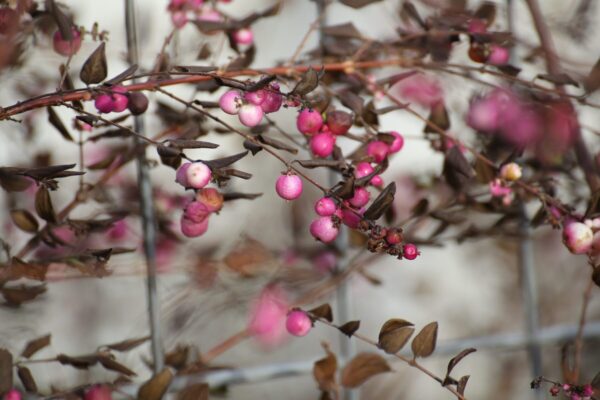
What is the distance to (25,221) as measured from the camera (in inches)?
28.0

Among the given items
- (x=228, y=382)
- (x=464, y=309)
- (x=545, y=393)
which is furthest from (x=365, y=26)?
(x=228, y=382)

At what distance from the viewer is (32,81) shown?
0.97 meters

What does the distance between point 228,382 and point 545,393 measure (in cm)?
49

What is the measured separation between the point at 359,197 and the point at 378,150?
0.10 m

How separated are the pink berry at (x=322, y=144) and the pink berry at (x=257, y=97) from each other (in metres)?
0.09

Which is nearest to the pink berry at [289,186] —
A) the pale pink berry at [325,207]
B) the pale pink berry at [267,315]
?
the pale pink berry at [325,207]

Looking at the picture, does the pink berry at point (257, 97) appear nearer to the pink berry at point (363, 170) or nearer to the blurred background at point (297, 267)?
the pink berry at point (363, 170)

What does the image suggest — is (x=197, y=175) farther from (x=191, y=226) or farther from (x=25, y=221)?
(x=25, y=221)

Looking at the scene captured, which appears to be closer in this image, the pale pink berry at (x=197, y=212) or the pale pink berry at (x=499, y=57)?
the pale pink berry at (x=197, y=212)

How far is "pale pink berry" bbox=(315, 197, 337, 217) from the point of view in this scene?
1.82ft

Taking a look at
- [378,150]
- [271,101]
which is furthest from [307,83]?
[378,150]

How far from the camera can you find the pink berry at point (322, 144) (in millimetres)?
629

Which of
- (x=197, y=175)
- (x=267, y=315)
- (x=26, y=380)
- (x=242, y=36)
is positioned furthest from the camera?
(x=267, y=315)

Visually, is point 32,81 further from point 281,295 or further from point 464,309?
point 464,309
